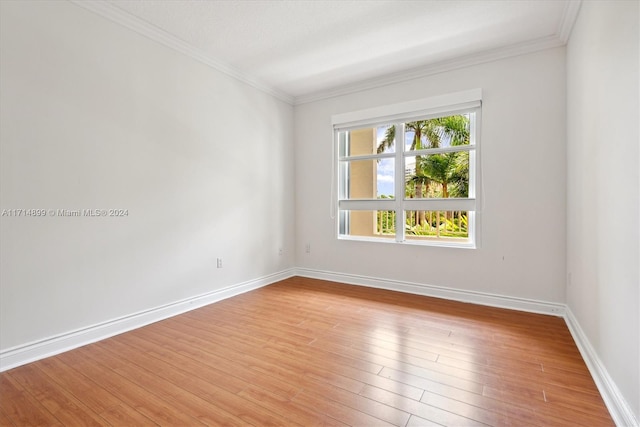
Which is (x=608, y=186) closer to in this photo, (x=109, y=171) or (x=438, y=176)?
(x=438, y=176)

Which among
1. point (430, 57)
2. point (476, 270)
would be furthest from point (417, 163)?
point (476, 270)

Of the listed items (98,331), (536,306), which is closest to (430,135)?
(536,306)

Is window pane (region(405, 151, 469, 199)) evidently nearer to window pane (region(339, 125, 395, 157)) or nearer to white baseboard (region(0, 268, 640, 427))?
window pane (region(339, 125, 395, 157))

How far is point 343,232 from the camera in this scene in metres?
4.51

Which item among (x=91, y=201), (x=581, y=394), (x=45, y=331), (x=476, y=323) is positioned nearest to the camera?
(x=581, y=394)

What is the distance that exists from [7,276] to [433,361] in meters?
2.93

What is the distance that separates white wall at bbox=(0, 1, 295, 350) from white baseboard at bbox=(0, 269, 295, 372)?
2.1 inches

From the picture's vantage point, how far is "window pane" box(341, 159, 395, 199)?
13.4 ft

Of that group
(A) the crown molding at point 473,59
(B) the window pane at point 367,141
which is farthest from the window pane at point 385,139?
(A) the crown molding at point 473,59

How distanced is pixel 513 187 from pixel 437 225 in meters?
0.93

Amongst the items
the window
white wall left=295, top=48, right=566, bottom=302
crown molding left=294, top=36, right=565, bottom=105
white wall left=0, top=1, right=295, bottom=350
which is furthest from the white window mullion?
white wall left=0, top=1, right=295, bottom=350

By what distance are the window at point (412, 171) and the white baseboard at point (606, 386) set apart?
1357 millimetres

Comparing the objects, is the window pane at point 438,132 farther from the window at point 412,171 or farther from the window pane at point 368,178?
the window pane at point 368,178

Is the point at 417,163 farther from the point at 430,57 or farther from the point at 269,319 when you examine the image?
the point at 269,319
